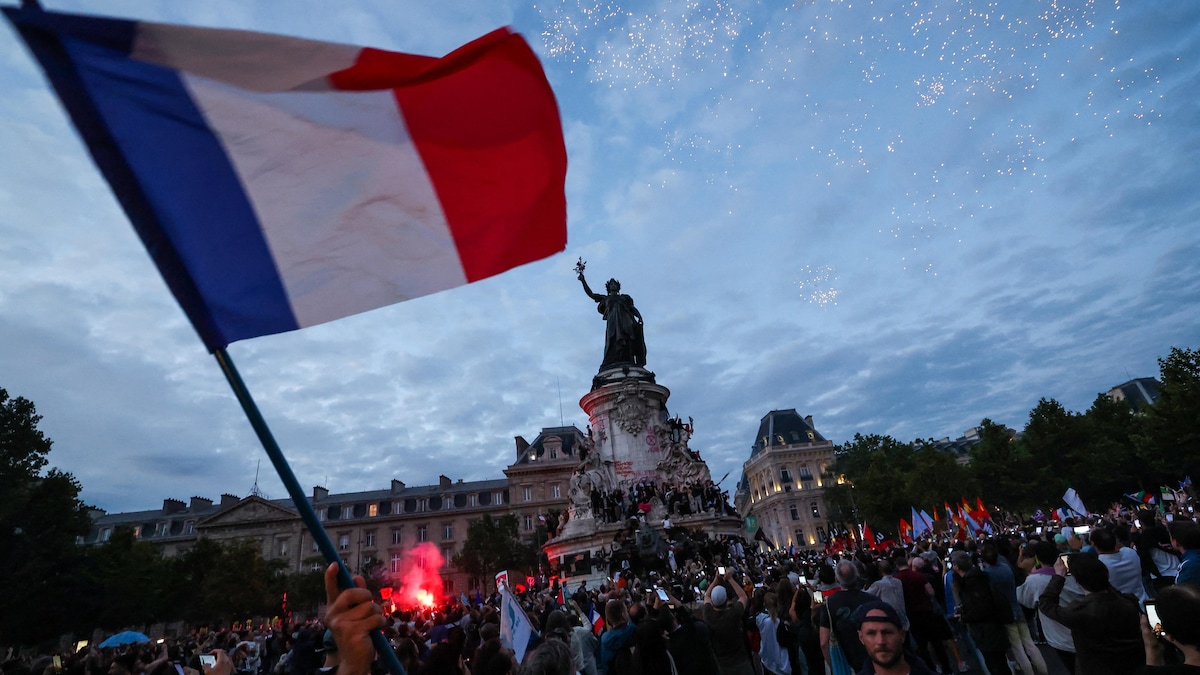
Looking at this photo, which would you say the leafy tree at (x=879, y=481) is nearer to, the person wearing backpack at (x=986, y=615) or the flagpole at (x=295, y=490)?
the person wearing backpack at (x=986, y=615)

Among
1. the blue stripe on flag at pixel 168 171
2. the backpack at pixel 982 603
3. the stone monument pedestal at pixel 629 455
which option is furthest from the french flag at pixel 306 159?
the stone monument pedestal at pixel 629 455

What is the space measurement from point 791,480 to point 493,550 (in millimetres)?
51703

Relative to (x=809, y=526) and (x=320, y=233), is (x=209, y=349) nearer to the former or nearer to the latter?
(x=320, y=233)

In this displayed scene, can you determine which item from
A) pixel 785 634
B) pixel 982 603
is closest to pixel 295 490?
pixel 785 634

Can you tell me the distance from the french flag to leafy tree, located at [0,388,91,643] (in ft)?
135

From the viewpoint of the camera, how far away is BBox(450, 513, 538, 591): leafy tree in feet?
189

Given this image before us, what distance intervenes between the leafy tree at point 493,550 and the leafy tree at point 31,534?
30231mm

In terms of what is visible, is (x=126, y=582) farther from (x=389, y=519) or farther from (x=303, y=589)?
(x=389, y=519)

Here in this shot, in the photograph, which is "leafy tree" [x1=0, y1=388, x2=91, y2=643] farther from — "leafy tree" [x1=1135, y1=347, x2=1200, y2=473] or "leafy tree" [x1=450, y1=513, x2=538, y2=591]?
"leafy tree" [x1=1135, y1=347, x2=1200, y2=473]

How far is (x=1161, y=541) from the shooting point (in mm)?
8719

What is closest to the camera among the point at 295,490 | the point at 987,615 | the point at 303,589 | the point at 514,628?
the point at 295,490

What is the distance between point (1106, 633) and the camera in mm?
4883

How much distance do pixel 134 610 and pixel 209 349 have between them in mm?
53403

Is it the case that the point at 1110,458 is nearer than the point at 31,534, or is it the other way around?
the point at 31,534
